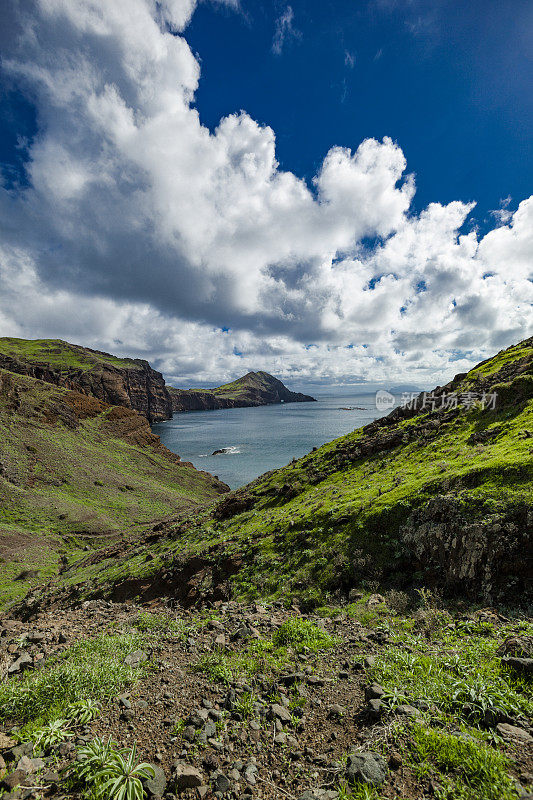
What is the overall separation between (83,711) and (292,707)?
437 cm

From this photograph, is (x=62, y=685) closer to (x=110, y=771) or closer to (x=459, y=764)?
(x=110, y=771)

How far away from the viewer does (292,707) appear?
6668 mm

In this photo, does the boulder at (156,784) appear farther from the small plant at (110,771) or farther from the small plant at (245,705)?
the small plant at (245,705)

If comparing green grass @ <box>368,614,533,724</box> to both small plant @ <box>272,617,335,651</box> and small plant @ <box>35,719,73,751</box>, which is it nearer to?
small plant @ <box>272,617,335,651</box>

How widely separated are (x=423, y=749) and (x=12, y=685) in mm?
8626

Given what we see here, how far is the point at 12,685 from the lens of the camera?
702 cm

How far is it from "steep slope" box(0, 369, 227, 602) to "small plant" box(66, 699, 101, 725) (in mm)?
31182

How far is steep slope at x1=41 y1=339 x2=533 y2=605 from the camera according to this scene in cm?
1117

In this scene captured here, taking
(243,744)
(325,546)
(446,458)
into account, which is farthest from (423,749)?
(446,458)

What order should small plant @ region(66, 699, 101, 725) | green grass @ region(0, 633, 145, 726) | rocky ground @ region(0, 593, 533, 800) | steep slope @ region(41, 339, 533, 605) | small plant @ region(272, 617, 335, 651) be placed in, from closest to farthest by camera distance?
rocky ground @ region(0, 593, 533, 800)
small plant @ region(66, 699, 101, 725)
green grass @ region(0, 633, 145, 726)
small plant @ region(272, 617, 335, 651)
steep slope @ region(41, 339, 533, 605)

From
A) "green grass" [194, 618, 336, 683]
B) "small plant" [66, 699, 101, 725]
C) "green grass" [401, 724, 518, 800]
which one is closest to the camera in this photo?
"green grass" [401, 724, 518, 800]

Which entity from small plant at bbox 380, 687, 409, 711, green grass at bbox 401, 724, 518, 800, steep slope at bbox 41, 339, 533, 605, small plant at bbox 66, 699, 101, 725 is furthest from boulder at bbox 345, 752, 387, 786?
steep slope at bbox 41, 339, 533, 605

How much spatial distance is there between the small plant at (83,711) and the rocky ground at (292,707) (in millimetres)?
44

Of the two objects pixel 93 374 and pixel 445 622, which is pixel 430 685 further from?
pixel 93 374
